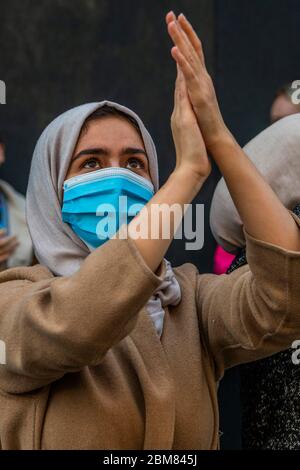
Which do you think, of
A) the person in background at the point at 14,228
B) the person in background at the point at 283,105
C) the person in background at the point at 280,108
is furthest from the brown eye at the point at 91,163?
the person in background at the point at 283,105

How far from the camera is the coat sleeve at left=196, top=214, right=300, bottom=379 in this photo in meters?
2.26

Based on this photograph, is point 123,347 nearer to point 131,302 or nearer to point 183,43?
point 131,302

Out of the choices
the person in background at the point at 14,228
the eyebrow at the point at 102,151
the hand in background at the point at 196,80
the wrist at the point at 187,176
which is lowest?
the person in background at the point at 14,228

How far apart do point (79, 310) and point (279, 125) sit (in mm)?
855

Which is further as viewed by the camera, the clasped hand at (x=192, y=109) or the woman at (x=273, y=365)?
the woman at (x=273, y=365)

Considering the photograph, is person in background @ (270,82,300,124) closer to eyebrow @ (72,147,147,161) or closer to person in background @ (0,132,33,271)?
person in background @ (0,132,33,271)

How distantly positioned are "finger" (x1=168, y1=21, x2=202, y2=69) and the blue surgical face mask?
1.15 feet

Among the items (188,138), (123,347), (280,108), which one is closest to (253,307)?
(123,347)

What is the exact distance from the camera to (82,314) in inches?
83.0

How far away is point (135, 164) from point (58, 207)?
223 mm

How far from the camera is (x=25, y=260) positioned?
411cm

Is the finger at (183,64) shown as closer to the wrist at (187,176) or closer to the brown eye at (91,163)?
the wrist at (187,176)

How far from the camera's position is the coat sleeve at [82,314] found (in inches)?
82.5

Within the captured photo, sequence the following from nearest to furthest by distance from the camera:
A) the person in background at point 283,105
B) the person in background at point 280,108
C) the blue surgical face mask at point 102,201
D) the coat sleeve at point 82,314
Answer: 1. the coat sleeve at point 82,314
2. the blue surgical face mask at point 102,201
3. the person in background at point 280,108
4. the person in background at point 283,105
